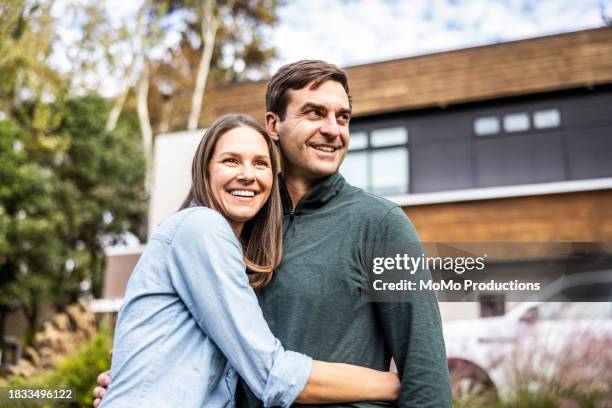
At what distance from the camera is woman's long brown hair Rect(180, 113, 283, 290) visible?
6.37ft

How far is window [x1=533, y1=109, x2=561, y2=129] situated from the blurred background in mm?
26

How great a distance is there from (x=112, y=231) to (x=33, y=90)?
4.78 m

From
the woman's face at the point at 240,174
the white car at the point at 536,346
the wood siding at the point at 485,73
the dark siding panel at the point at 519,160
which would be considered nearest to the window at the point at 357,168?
the wood siding at the point at 485,73

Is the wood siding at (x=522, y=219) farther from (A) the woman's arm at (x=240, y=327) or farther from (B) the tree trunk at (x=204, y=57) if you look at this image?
(B) the tree trunk at (x=204, y=57)

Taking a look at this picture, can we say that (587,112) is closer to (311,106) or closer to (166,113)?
(311,106)

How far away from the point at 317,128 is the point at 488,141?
11.3 m

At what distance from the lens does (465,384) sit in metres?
5.90

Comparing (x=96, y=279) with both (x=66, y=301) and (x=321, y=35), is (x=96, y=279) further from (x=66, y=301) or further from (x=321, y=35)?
(x=321, y=35)

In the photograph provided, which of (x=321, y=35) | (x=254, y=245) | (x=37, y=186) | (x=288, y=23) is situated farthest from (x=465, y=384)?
(x=288, y=23)

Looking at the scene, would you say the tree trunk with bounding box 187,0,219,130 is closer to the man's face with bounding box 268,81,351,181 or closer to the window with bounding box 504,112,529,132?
the window with bounding box 504,112,529,132

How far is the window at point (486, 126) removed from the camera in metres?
12.9

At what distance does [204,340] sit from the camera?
1763 mm

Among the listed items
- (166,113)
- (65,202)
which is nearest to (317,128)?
(65,202)

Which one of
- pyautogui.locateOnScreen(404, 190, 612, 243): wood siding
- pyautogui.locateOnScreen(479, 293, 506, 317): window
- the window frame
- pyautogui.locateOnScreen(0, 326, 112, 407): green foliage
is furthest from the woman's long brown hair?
the window frame
